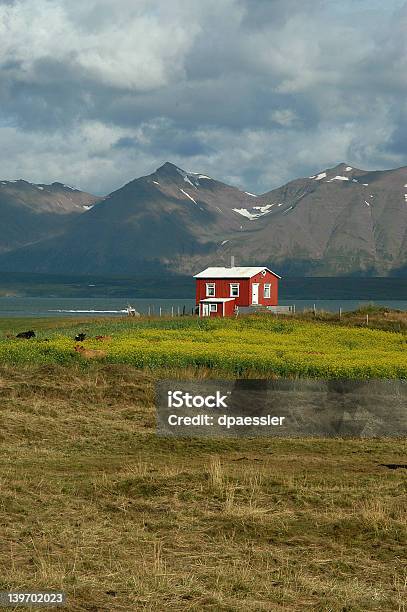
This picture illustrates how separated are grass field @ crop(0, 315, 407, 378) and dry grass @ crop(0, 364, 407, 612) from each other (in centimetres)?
Answer: 1751

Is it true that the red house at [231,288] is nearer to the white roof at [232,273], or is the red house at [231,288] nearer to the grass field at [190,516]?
the white roof at [232,273]

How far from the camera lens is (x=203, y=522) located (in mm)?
16766

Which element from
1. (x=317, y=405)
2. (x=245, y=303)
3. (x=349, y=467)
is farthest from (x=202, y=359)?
(x=245, y=303)

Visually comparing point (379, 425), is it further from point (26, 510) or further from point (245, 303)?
point (245, 303)

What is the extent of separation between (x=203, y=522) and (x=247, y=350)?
118 ft

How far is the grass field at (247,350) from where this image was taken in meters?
45.5

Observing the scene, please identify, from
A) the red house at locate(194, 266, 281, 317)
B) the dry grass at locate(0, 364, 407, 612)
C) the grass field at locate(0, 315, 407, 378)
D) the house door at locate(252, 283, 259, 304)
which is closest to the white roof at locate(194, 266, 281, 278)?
the red house at locate(194, 266, 281, 317)

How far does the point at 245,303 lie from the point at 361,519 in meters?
94.0

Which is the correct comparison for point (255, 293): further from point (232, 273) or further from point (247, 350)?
Answer: point (247, 350)

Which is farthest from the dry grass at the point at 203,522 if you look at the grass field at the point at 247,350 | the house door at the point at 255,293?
the house door at the point at 255,293

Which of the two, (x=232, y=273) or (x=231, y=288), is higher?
(x=232, y=273)

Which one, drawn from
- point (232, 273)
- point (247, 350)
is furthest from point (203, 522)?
point (232, 273)

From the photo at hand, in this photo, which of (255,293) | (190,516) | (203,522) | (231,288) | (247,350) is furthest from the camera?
(255,293)

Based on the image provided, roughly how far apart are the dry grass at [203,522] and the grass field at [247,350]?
17.5 meters
